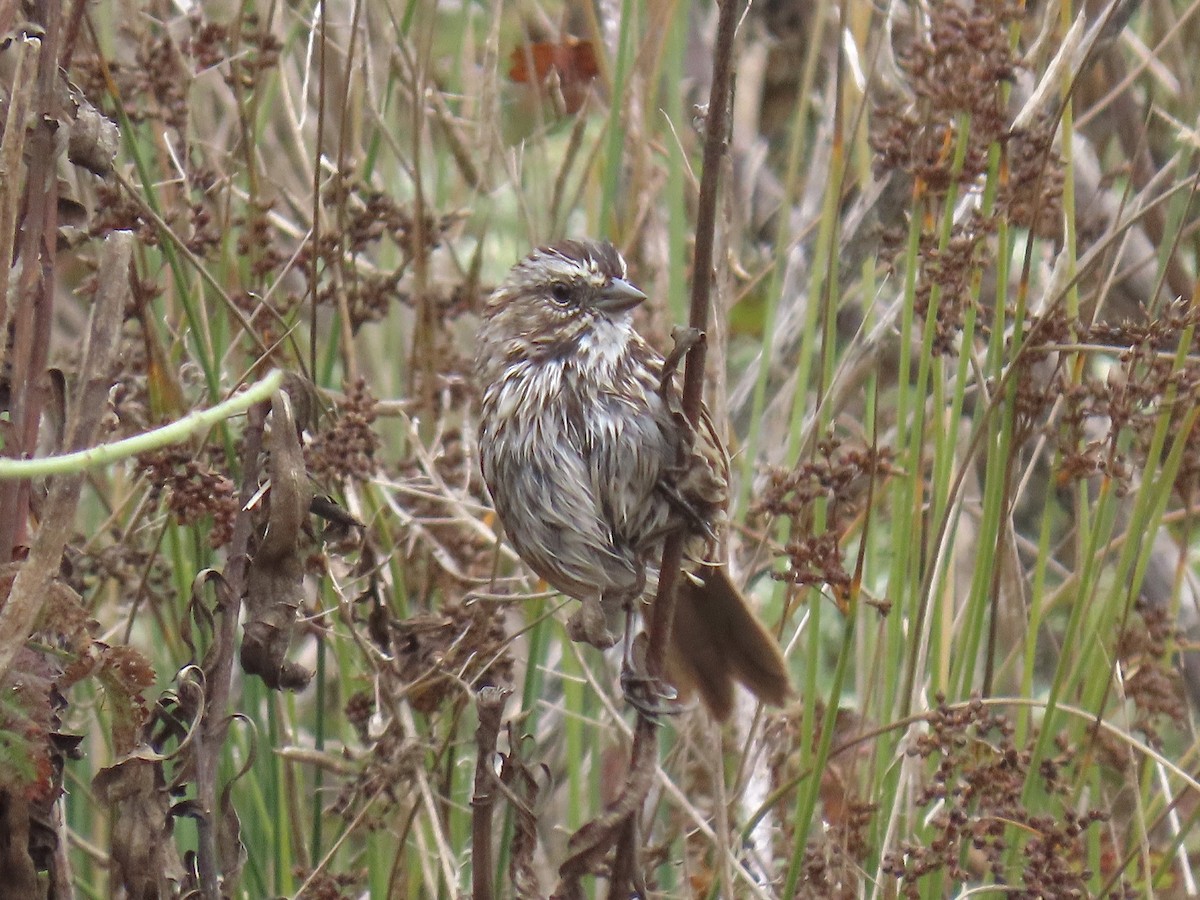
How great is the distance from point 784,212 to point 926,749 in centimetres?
112

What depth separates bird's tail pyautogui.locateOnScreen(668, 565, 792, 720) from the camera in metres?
2.50

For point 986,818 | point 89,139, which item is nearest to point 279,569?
point 89,139

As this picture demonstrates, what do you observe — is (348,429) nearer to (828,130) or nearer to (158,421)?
(158,421)

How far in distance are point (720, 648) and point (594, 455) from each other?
16.2 inches

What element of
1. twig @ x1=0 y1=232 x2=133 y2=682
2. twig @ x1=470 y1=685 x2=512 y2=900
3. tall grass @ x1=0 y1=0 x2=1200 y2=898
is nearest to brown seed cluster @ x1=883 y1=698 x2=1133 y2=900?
tall grass @ x1=0 y1=0 x2=1200 y2=898

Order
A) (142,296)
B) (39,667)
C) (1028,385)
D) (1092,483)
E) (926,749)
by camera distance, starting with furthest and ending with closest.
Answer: (1092,483) < (142,296) < (1028,385) < (926,749) < (39,667)

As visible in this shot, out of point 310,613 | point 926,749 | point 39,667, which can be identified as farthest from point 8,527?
point 926,749

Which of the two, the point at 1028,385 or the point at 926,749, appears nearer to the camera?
the point at 926,749

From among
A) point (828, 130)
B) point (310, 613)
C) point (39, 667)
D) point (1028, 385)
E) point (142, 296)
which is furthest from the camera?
point (828, 130)

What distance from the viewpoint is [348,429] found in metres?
2.25

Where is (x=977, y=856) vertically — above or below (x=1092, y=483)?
below

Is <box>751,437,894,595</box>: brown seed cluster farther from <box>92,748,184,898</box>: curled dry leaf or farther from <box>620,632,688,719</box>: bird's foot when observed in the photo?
<box>92,748,184,898</box>: curled dry leaf

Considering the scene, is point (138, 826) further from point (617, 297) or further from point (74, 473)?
point (617, 297)

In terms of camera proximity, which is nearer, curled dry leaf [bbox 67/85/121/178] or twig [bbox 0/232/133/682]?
twig [bbox 0/232/133/682]
